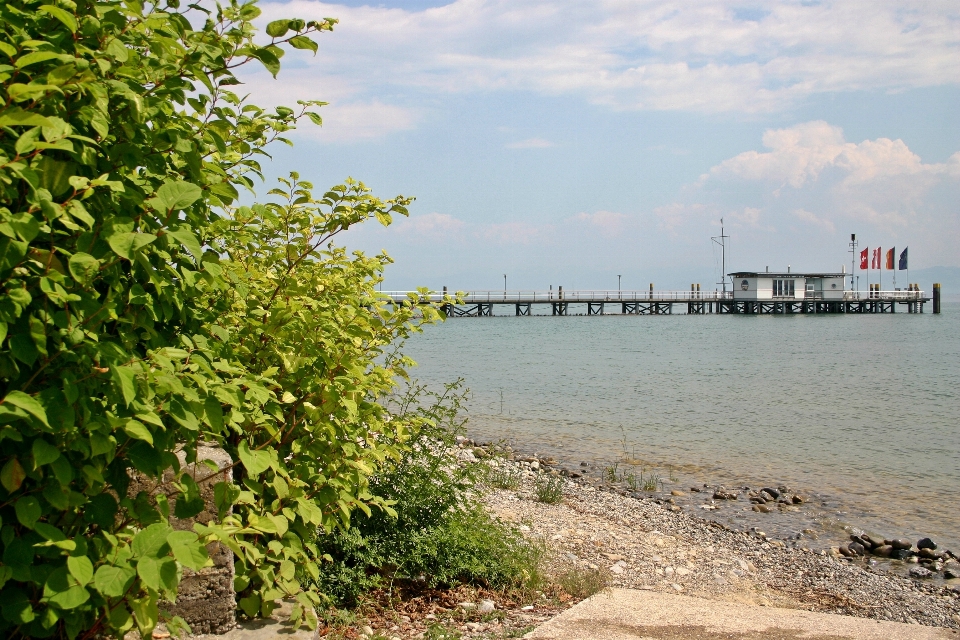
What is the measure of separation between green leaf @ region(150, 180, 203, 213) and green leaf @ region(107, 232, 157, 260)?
12cm

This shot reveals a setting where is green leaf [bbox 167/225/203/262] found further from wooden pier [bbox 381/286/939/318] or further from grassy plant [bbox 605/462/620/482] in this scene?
wooden pier [bbox 381/286/939/318]

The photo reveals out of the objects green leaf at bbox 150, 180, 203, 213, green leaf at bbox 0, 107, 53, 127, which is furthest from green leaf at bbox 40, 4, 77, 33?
green leaf at bbox 150, 180, 203, 213

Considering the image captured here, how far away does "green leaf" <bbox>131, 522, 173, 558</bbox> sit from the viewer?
1975mm

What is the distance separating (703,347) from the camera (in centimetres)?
4428

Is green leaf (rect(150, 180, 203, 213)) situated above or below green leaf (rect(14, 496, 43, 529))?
above

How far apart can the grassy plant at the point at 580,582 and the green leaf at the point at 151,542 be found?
12.5 ft

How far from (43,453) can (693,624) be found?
3799 mm

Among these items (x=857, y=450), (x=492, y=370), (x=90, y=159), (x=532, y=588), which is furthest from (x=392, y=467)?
(x=492, y=370)

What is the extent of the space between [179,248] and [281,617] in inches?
80.1

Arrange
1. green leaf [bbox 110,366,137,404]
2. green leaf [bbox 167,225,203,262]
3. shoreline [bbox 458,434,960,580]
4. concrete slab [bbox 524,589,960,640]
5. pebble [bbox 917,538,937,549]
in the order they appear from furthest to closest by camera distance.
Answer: shoreline [bbox 458,434,960,580] → pebble [bbox 917,538,937,549] → concrete slab [bbox 524,589,960,640] → green leaf [bbox 167,225,203,262] → green leaf [bbox 110,366,137,404]

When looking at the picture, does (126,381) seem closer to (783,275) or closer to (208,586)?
(208,586)

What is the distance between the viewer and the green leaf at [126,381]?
1.81 metres

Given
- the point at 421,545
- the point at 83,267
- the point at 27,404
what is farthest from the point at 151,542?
the point at 421,545

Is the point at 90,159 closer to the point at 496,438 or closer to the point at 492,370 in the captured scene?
the point at 496,438
